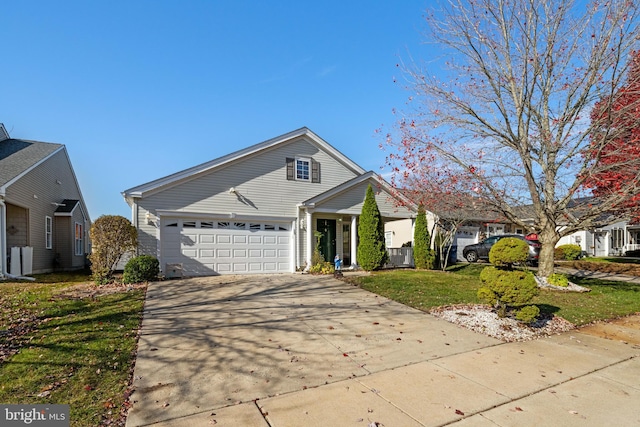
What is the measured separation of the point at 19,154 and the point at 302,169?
39.3ft

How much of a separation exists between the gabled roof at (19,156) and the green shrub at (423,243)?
1536 cm

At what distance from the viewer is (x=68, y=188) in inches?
707

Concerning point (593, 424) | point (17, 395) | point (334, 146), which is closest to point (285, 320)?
point (17, 395)

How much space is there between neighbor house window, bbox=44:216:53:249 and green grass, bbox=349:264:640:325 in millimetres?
13331

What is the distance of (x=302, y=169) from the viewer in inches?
575

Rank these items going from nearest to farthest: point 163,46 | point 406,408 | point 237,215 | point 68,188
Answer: point 406,408
point 163,46
point 237,215
point 68,188

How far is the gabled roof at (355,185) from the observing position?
13820 millimetres

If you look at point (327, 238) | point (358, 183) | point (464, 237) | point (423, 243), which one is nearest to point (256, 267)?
point (327, 238)

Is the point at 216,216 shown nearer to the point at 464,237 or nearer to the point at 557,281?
the point at 557,281

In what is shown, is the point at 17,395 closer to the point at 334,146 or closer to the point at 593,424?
the point at 593,424

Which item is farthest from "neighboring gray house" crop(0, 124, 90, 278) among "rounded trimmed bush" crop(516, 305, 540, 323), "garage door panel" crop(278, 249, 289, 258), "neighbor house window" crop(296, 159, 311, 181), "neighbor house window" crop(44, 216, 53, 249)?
"rounded trimmed bush" crop(516, 305, 540, 323)

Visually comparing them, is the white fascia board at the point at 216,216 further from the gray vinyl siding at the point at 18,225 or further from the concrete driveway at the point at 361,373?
the concrete driveway at the point at 361,373

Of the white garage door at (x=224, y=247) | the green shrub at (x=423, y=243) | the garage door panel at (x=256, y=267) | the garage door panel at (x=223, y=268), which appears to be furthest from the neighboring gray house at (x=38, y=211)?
the green shrub at (x=423, y=243)

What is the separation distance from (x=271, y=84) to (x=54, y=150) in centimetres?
1085
